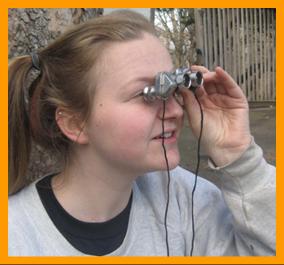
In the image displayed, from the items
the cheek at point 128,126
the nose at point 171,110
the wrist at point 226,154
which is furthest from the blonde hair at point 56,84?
the wrist at point 226,154

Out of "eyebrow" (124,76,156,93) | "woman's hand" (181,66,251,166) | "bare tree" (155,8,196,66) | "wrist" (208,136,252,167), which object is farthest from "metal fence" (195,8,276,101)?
"eyebrow" (124,76,156,93)

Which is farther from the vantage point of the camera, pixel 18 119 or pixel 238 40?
pixel 238 40

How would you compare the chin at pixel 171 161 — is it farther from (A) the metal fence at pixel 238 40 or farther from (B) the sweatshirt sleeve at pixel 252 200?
(A) the metal fence at pixel 238 40

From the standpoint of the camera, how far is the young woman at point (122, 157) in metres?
1.43

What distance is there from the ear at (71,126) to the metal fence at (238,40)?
216 inches

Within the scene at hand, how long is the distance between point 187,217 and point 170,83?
52cm

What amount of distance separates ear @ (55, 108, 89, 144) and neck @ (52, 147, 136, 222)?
78mm

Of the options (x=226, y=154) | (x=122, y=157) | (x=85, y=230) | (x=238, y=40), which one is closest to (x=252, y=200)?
(x=226, y=154)

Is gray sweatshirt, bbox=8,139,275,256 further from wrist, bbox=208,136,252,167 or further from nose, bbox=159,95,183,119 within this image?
nose, bbox=159,95,183,119

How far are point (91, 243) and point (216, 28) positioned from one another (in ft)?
19.0

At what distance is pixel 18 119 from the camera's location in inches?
63.2

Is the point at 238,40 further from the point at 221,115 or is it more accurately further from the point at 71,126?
the point at 71,126

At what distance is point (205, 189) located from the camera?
5.50 ft

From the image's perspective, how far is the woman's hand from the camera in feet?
5.02
